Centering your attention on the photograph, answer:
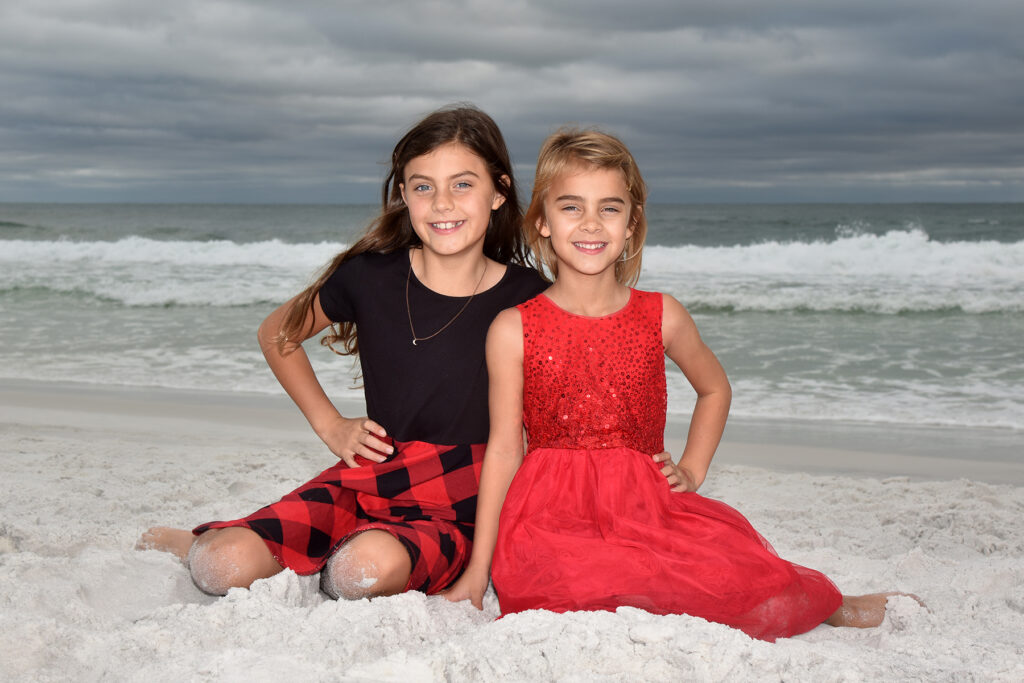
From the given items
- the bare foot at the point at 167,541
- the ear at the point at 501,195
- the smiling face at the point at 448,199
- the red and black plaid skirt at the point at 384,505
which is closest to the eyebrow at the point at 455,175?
the smiling face at the point at 448,199

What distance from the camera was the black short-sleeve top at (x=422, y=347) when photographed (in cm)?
275

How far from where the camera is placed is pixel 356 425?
283 cm

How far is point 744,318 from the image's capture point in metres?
10.6

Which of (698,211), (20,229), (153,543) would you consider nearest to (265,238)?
(20,229)

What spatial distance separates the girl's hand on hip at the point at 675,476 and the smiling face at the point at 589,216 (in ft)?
1.84

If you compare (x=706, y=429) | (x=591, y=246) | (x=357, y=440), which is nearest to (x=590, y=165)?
(x=591, y=246)

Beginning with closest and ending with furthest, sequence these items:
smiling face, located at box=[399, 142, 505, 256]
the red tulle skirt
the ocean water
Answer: the red tulle skirt
smiling face, located at box=[399, 142, 505, 256]
the ocean water

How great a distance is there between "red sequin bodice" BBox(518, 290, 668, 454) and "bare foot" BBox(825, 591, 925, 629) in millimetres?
710

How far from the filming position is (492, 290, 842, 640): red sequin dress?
224 centimetres

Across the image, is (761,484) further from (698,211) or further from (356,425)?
(698,211)

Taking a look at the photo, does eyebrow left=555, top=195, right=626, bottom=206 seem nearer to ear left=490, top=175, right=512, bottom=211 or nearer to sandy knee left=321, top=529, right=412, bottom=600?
ear left=490, top=175, right=512, bottom=211

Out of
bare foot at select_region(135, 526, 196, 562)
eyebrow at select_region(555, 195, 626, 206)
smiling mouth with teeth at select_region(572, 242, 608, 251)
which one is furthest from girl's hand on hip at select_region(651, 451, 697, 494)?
bare foot at select_region(135, 526, 196, 562)

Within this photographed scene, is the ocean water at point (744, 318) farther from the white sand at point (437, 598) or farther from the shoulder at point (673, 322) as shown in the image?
the white sand at point (437, 598)

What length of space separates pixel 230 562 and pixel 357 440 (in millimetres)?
515
